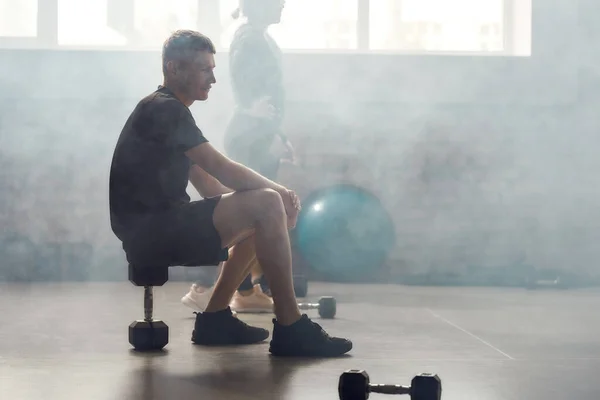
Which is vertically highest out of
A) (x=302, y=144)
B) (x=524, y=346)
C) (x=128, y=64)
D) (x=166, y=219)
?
(x=128, y=64)

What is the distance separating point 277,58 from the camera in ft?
12.6

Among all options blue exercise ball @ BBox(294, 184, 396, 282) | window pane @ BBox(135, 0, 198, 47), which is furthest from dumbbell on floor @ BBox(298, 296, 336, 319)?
window pane @ BBox(135, 0, 198, 47)

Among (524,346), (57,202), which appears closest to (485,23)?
(57,202)

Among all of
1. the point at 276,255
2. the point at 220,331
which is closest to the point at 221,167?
the point at 276,255

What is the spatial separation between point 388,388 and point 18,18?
4.58 meters

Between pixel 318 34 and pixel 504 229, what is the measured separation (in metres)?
1.59

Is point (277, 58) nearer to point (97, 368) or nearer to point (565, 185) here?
point (97, 368)

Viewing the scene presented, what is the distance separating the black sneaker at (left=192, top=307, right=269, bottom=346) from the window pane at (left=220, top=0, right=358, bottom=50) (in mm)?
3150

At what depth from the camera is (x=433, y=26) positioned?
18.9ft

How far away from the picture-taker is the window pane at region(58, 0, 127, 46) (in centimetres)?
566

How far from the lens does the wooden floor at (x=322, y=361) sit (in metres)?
2.00

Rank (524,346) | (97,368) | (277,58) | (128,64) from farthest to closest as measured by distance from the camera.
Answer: (128,64) < (277,58) < (524,346) < (97,368)

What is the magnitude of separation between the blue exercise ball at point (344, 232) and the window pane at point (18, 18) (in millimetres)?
1963

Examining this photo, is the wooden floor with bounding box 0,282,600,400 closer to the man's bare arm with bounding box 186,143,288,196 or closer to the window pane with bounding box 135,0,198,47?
the man's bare arm with bounding box 186,143,288,196
